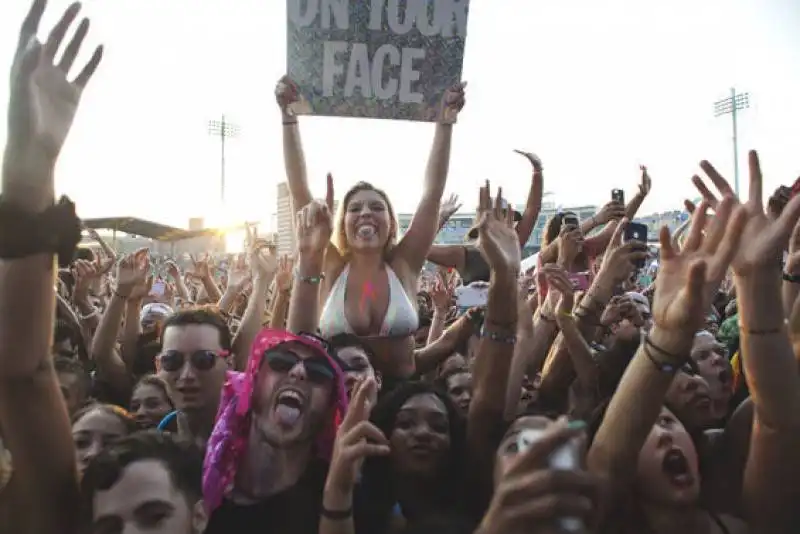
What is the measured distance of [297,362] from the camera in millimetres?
2441

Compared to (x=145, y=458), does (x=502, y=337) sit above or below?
above

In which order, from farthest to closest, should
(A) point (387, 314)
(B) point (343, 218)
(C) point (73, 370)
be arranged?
1. (B) point (343, 218)
2. (A) point (387, 314)
3. (C) point (73, 370)

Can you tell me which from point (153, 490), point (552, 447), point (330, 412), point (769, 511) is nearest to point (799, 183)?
point (769, 511)

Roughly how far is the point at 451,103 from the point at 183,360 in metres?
2.15

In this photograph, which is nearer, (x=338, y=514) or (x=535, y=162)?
(x=338, y=514)

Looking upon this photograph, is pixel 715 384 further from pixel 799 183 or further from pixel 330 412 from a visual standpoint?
pixel 330 412

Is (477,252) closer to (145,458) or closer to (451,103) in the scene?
(451,103)

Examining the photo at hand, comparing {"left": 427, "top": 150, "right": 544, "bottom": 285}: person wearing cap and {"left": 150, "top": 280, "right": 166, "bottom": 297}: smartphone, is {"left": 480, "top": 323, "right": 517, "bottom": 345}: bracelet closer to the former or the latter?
{"left": 427, "top": 150, "right": 544, "bottom": 285}: person wearing cap

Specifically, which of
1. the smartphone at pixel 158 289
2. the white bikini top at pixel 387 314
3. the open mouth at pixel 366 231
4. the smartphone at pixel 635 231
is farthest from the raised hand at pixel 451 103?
the smartphone at pixel 158 289

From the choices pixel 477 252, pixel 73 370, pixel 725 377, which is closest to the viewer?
pixel 725 377

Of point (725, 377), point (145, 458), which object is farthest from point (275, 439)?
point (725, 377)

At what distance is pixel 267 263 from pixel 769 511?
3.25 m

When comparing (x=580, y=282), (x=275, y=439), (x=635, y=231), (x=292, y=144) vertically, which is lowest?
(x=275, y=439)

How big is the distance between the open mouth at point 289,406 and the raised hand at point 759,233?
1.58 m
